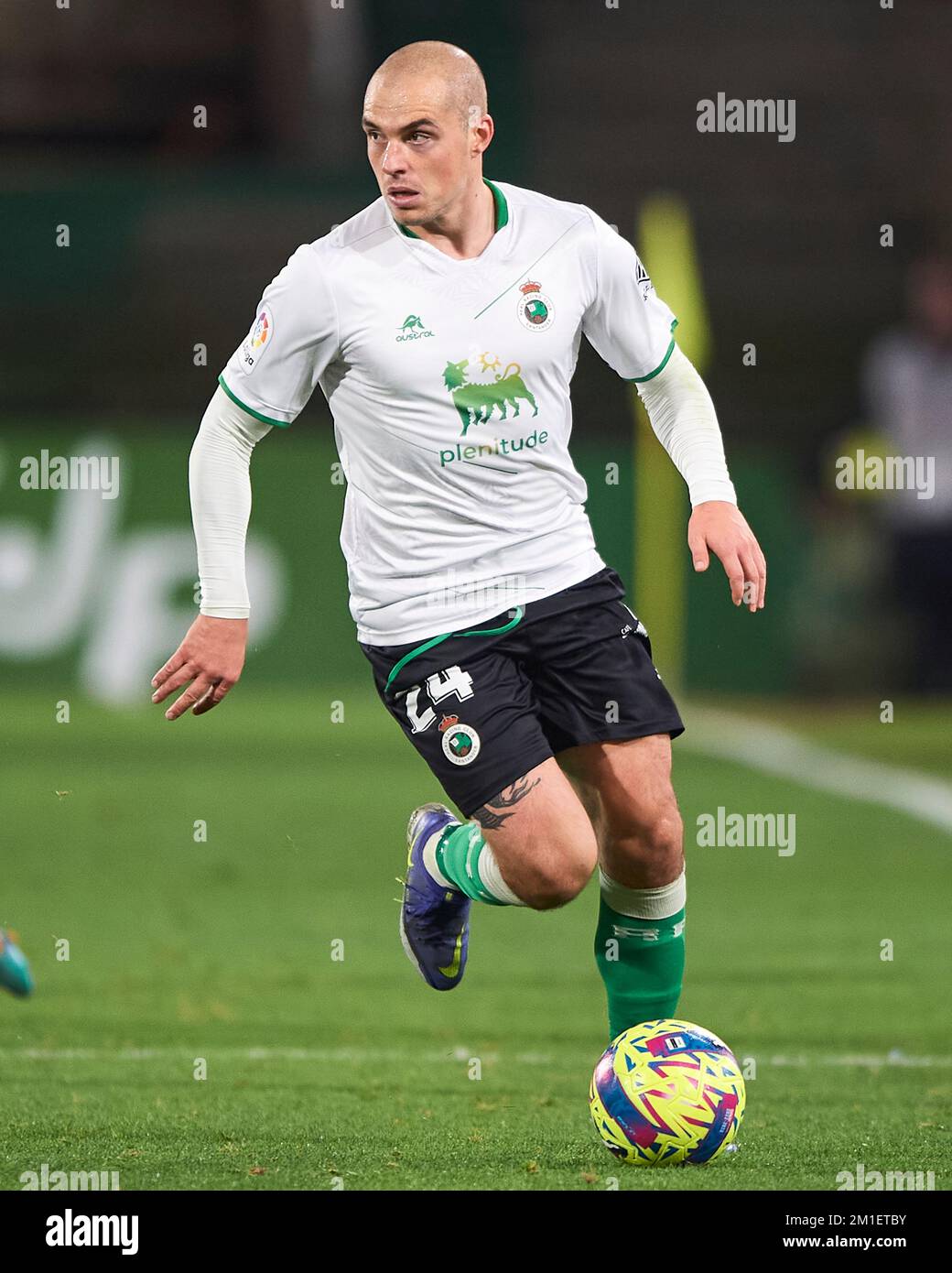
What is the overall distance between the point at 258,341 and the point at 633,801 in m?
1.31

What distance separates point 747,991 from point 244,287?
12.0 m

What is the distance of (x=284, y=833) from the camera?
10383mm

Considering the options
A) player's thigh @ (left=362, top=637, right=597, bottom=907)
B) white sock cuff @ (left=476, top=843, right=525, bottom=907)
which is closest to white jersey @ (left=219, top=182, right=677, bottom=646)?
player's thigh @ (left=362, top=637, right=597, bottom=907)

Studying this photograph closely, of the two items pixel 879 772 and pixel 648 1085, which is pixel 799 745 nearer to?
pixel 879 772

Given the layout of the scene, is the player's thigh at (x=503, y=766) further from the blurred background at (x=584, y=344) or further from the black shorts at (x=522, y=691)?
the blurred background at (x=584, y=344)

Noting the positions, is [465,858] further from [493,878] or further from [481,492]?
[481,492]

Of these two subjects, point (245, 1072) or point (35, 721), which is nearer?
point (245, 1072)

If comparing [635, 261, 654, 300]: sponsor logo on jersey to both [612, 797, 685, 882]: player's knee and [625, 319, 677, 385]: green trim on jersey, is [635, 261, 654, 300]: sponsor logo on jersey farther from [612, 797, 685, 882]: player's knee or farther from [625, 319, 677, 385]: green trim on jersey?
[612, 797, 685, 882]: player's knee

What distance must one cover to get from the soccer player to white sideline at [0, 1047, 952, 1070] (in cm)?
97

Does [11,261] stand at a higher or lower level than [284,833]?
higher

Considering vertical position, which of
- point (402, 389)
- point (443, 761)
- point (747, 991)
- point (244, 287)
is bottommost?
point (747, 991)

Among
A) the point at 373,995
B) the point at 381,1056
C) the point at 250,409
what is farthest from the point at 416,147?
the point at 373,995

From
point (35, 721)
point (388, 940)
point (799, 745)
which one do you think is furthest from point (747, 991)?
point (35, 721)

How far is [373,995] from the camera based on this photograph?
7.17 m
